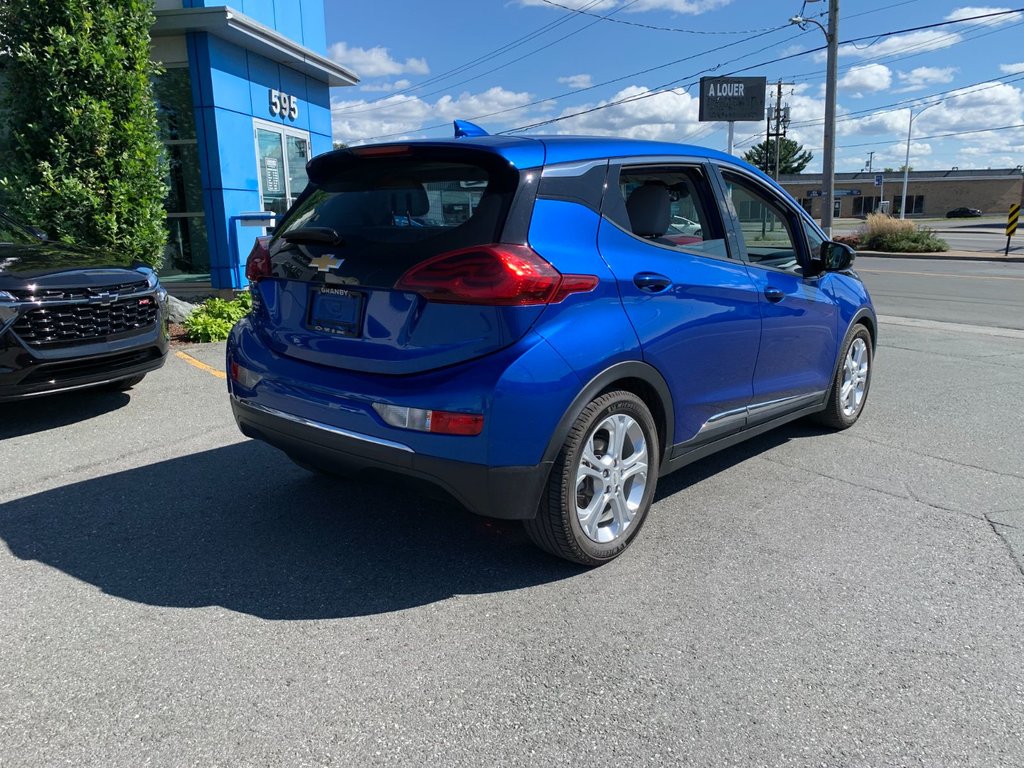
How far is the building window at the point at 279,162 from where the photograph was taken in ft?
42.3

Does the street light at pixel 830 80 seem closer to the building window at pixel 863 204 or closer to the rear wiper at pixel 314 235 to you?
the rear wiper at pixel 314 235

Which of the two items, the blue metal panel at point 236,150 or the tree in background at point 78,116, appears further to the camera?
the blue metal panel at point 236,150

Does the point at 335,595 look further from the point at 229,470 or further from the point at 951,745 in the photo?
the point at 951,745

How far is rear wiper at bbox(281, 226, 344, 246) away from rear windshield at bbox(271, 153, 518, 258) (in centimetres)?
2

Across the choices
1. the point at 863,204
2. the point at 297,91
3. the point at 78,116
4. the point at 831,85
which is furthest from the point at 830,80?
the point at 863,204

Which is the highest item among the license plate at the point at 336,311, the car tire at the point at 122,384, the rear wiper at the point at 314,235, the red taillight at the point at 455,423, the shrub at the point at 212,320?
the rear wiper at the point at 314,235

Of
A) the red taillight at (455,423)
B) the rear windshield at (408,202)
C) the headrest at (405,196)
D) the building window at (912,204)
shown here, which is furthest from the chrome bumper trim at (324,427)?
the building window at (912,204)

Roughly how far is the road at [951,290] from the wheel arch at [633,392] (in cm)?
973

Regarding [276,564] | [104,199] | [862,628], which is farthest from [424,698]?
[104,199]

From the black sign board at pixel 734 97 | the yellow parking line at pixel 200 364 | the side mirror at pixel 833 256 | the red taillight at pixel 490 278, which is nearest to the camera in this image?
the red taillight at pixel 490 278

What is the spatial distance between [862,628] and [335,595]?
203 cm

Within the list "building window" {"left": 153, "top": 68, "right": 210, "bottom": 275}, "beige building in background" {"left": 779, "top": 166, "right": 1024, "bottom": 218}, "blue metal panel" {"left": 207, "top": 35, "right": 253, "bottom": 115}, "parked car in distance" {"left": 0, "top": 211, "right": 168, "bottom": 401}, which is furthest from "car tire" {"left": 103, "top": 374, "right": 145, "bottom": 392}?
"beige building in background" {"left": 779, "top": 166, "right": 1024, "bottom": 218}

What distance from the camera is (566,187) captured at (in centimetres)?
311

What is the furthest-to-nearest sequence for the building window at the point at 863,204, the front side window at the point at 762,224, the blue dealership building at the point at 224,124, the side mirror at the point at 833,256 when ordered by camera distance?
the building window at the point at 863,204, the blue dealership building at the point at 224,124, the side mirror at the point at 833,256, the front side window at the point at 762,224
